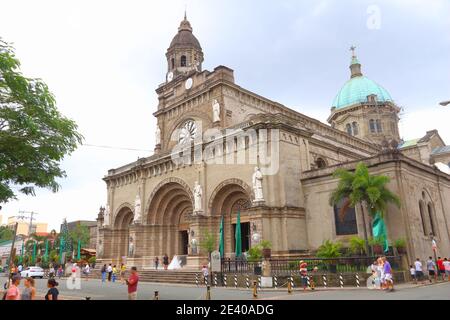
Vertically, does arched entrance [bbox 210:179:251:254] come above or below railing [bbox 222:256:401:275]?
above

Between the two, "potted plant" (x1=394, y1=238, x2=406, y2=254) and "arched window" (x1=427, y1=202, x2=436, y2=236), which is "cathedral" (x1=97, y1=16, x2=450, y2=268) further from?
"potted plant" (x1=394, y1=238, x2=406, y2=254)

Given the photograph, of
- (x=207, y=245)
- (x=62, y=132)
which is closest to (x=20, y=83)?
(x=62, y=132)

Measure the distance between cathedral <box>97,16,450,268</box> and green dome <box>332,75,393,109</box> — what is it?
1133 cm

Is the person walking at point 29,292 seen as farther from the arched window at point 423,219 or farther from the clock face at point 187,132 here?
the clock face at point 187,132

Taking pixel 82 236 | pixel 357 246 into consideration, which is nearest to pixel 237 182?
pixel 357 246

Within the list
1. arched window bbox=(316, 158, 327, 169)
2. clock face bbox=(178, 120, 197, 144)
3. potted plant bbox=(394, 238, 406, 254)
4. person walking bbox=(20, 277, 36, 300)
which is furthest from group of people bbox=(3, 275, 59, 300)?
clock face bbox=(178, 120, 197, 144)

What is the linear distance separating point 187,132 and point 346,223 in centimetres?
1952

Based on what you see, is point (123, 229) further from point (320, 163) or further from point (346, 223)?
point (346, 223)

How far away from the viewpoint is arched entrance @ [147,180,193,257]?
38.0 m

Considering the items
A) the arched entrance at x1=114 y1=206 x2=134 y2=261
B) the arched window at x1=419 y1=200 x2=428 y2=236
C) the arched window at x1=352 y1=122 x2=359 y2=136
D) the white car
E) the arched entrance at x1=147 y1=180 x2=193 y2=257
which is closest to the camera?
the arched window at x1=419 y1=200 x2=428 y2=236

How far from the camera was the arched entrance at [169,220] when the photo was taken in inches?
1496

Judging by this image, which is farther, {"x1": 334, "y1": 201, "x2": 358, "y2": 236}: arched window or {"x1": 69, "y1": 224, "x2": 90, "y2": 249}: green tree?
{"x1": 69, "y1": 224, "x2": 90, "y2": 249}: green tree

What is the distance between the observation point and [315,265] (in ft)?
74.4

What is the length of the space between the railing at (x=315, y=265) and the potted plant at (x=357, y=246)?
1.65 metres
